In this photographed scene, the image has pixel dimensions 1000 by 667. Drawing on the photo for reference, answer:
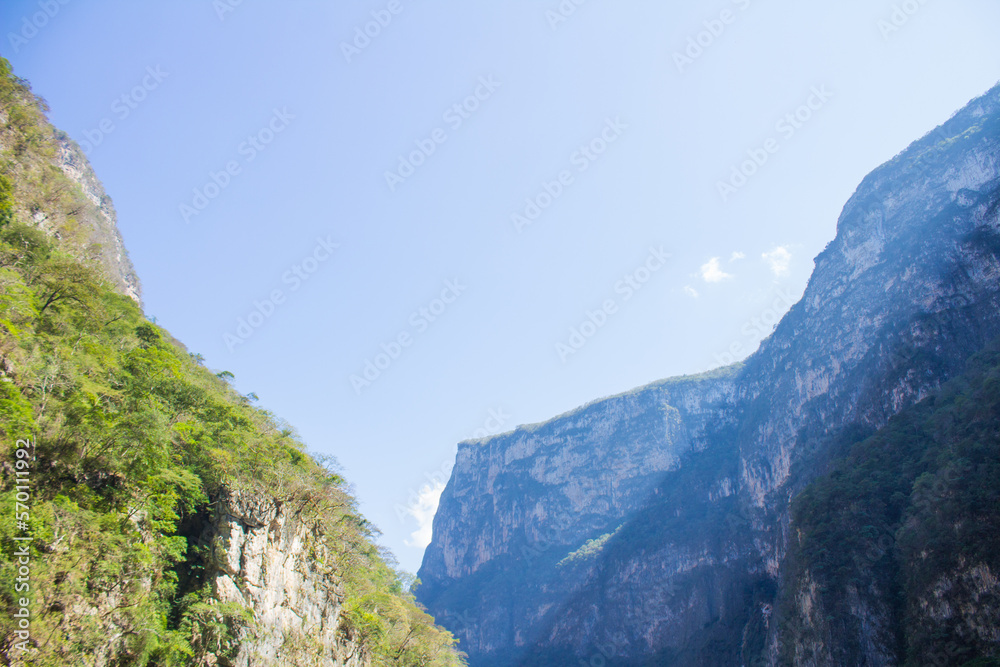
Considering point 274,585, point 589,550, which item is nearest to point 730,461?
point 589,550

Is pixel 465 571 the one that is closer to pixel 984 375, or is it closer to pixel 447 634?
pixel 447 634

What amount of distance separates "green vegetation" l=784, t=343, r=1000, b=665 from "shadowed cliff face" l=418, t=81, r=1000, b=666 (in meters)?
2.99

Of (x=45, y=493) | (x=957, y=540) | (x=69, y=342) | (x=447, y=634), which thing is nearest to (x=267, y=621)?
(x=45, y=493)

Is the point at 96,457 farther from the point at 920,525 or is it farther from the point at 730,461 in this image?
the point at 730,461

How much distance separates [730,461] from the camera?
95688 millimetres

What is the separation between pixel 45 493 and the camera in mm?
11289

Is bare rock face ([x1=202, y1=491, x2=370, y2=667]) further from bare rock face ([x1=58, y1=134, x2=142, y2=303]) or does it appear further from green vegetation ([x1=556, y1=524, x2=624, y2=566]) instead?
green vegetation ([x1=556, y1=524, x2=624, y2=566])

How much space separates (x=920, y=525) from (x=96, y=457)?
161 feet

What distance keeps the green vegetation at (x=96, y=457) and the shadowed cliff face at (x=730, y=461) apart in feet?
151

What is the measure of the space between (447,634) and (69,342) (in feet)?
121

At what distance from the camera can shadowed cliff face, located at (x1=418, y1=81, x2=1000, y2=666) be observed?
185 feet

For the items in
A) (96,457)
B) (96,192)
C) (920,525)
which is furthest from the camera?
(96,192)

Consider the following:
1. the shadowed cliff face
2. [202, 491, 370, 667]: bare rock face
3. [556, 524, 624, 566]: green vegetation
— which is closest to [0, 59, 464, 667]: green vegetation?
[202, 491, 370, 667]: bare rock face

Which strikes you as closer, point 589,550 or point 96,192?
point 96,192
